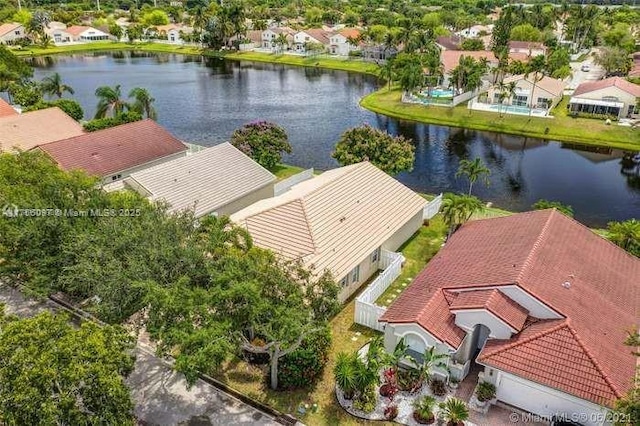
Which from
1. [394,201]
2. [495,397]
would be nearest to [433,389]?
[495,397]

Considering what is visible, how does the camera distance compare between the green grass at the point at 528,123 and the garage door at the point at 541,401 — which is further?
the green grass at the point at 528,123

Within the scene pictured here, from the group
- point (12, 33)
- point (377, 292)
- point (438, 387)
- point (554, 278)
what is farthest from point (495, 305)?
point (12, 33)

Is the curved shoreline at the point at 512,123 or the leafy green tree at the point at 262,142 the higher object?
the leafy green tree at the point at 262,142

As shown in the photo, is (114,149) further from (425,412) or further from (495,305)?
(425,412)

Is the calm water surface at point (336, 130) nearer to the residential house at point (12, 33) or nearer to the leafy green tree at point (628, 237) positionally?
the leafy green tree at point (628, 237)

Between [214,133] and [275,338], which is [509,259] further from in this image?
[214,133]

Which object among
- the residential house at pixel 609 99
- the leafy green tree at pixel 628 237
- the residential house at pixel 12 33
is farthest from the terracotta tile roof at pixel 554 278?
the residential house at pixel 12 33
